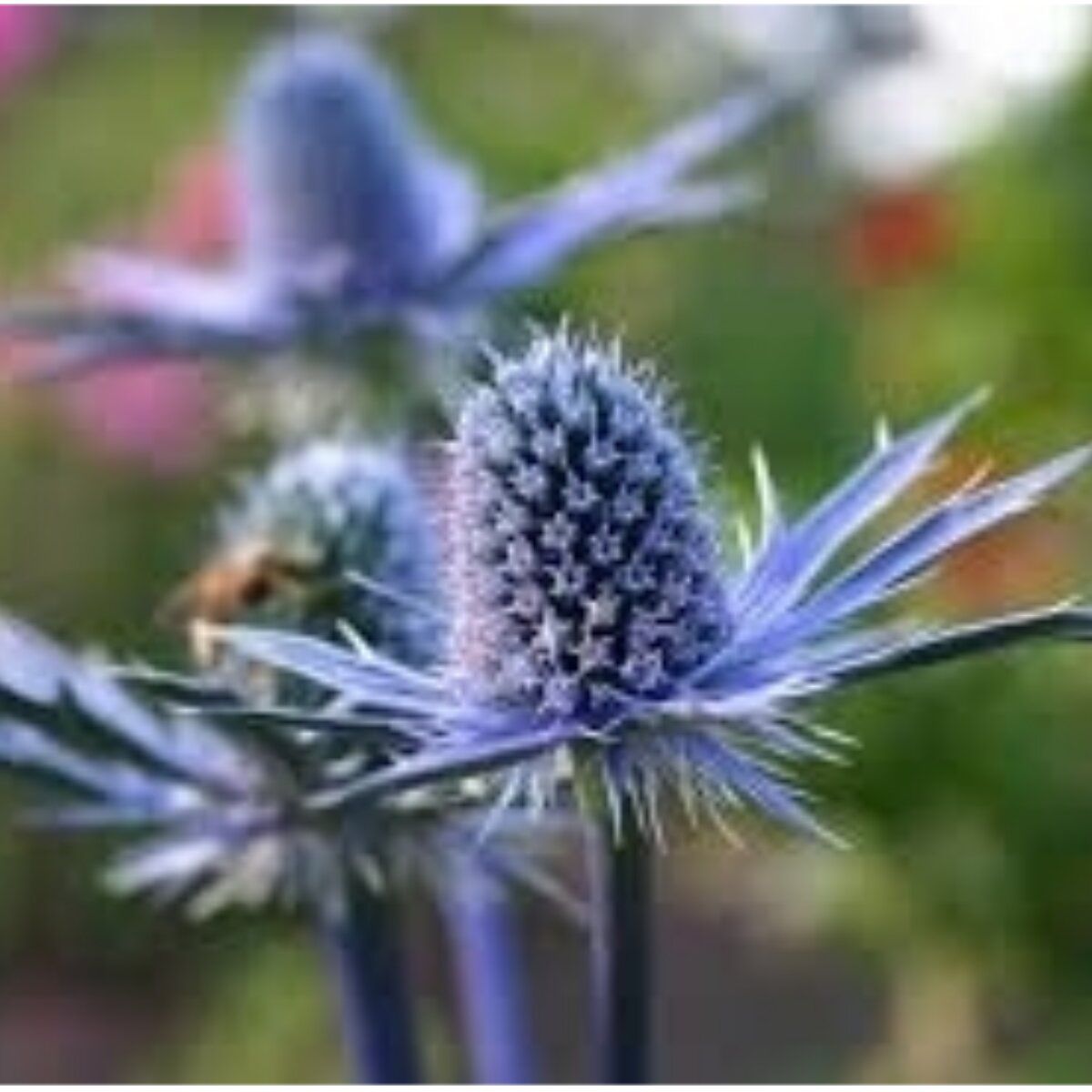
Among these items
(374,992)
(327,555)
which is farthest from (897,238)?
(374,992)

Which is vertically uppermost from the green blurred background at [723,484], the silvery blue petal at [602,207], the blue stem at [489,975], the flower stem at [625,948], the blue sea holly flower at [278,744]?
the green blurred background at [723,484]

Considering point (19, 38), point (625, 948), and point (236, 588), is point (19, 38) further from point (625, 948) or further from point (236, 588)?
point (625, 948)

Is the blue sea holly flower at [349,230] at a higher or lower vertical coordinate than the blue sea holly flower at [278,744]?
higher

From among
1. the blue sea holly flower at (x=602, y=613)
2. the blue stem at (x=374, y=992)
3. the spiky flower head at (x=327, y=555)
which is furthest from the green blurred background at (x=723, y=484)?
the blue sea holly flower at (x=602, y=613)

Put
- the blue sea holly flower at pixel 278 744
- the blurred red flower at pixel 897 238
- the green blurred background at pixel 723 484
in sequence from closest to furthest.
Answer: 1. the blue sea holly flower at pixel 278 744
2. the green blurred background at pixel 723 484
3. the blurred red flower at pixel 897 238

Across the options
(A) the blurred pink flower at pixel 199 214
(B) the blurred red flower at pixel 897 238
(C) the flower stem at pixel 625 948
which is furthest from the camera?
(B) the blurred red flower at pixel 897 238

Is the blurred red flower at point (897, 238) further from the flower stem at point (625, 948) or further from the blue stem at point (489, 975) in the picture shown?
the flower stem at point (625, 948)

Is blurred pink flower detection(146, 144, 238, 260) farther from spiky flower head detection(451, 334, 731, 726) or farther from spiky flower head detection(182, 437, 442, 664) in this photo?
spiky flower head detection(451, 334, 731, 726)
